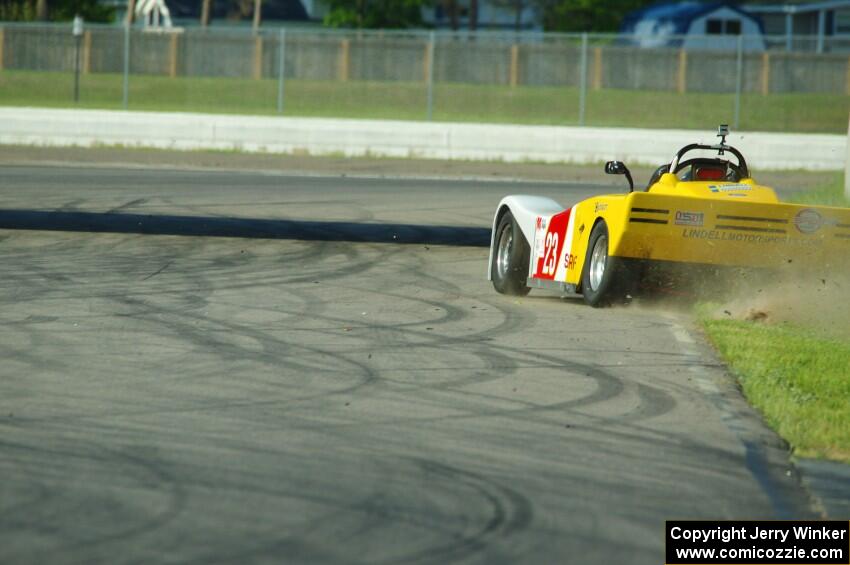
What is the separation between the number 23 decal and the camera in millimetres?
11641

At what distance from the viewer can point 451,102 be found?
1355 inches

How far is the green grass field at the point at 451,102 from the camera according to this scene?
3319 cm

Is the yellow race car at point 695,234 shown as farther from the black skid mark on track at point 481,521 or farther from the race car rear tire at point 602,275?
the black skid mark on track at point 481,521

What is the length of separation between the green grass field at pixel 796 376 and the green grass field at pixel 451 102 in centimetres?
2242

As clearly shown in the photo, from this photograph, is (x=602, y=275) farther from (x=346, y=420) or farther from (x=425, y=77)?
(x=425, y=77)

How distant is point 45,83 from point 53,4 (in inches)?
1333

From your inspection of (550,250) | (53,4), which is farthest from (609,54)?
(53,4)

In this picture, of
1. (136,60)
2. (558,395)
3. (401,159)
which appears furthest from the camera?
(136,60)

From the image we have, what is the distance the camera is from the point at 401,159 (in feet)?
94.1

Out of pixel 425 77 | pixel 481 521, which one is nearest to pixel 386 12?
pixel 425 77

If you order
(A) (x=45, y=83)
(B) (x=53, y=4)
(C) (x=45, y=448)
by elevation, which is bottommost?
(C) (x=45, y=448)

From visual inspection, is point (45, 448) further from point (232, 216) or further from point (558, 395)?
point (232, 216)

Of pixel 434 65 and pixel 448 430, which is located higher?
pixel 434 65

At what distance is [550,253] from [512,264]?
1.62 feet
